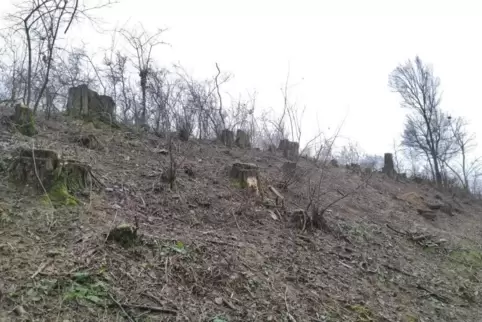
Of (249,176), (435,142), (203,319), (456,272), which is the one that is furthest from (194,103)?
(435,142)

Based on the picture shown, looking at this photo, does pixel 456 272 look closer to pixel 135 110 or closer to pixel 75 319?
pixel 75 319

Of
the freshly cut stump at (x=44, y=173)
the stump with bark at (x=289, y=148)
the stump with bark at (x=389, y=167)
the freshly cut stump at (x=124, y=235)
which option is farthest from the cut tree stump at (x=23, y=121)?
the stump with bark at (x=389, y=167)

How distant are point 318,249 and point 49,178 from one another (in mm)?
3548

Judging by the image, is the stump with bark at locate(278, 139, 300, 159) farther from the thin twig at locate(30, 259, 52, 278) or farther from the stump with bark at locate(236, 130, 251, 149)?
the thin twig at locate(30, 259, 52, 278)

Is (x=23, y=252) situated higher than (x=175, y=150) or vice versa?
(x=175, y=150)

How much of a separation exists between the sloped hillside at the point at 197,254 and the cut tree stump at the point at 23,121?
0.81 feet

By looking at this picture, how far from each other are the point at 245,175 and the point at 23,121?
383 centimetres

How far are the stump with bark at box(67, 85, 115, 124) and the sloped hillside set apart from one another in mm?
483

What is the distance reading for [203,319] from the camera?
2.83 metres

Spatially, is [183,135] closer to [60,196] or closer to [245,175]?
[245,175]

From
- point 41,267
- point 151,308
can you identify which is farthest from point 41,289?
point 151,308

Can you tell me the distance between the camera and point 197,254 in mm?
3646

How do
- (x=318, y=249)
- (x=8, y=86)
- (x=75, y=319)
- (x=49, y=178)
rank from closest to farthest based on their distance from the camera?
(x=75, y=319)
(x=49, y=178)
(x=318, y=249)
(x=8, y=86)

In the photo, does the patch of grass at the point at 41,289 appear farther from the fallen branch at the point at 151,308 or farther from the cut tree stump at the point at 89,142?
the cut tree stump at the point at 89,142
